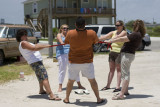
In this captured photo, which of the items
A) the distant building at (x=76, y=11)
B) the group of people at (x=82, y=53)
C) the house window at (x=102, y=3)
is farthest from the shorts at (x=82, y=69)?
the house window at (x=102, y=3)

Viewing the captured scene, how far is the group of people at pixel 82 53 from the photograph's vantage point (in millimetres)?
5625

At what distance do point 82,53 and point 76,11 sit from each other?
117 feet

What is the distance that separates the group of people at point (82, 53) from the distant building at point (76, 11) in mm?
32170

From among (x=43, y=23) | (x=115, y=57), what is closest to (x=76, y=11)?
(x=43, y=23)

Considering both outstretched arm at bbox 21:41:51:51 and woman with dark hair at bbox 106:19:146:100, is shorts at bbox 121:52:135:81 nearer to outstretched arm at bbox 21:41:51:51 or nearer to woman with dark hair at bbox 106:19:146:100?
woman with dark hair at bbox 106:19:146:100

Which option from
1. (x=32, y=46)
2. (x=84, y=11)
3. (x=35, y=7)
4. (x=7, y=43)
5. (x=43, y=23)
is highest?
(x=35, y=7)

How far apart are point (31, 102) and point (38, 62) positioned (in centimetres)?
88

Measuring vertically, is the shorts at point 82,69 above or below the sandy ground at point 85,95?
above

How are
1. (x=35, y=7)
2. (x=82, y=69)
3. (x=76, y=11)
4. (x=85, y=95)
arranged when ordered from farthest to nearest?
(x=35, y=7) → (x=76, y=11) → (x=85, y=95) → (x=82, y=69)

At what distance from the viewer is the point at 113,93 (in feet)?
22.9

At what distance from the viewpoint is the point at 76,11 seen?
1604 inches

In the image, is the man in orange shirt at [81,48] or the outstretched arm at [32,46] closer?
the man in orange shirt at [81,48]

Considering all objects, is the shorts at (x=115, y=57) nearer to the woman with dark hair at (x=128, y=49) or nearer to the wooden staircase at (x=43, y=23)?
the woman with dark hair at (x=128, y=49)

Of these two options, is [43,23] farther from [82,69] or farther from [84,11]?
[82,69]
